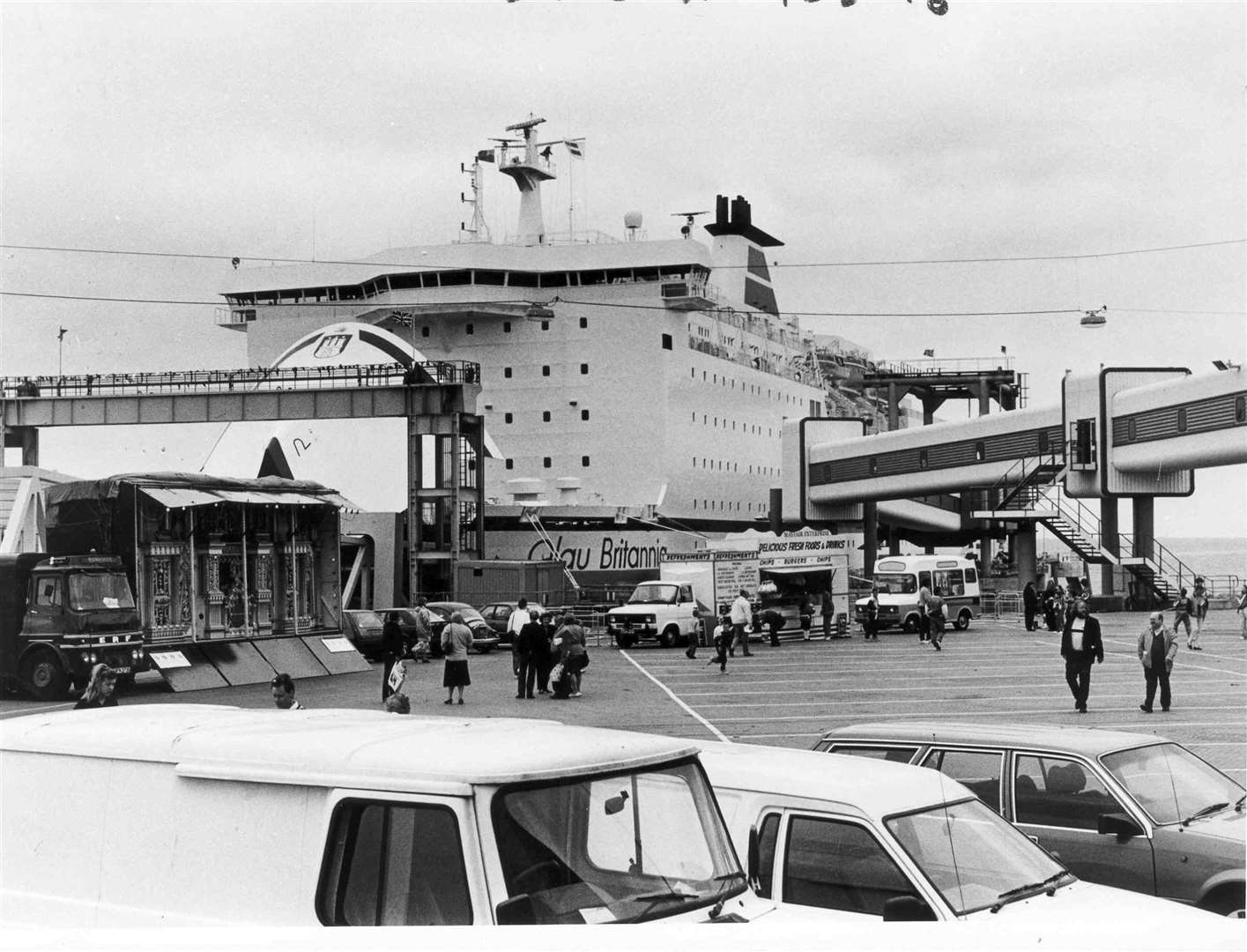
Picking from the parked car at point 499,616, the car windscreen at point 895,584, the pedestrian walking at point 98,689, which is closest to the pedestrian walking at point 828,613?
the car windscreen at point 895,584

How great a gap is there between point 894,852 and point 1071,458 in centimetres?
3753

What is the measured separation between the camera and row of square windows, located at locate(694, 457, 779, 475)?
5591cm

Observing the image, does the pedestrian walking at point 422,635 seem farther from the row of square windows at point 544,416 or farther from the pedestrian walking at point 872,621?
the row of square windows at point 544,416

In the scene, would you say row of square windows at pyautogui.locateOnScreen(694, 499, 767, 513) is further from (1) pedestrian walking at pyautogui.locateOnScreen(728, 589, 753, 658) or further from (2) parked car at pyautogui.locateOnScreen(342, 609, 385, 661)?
(2) parked car at pyautogui.locateOnScreen(342, 609, 385, 661)

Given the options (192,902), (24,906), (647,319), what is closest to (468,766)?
(192,902)

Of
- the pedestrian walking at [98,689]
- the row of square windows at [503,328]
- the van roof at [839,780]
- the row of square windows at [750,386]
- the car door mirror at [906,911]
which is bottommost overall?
the pedestrian walking at [98,689]

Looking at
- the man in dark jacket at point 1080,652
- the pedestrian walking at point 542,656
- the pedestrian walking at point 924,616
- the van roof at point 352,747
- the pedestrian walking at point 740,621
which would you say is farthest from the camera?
the pedestrian walking at point 924,616

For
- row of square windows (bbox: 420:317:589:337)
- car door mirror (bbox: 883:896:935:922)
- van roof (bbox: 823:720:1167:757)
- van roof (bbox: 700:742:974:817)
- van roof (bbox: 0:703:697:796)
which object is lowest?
car door mirror (bbox: 883:896:935:922)

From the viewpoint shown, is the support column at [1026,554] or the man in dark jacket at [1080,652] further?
the support column at [1026,554]

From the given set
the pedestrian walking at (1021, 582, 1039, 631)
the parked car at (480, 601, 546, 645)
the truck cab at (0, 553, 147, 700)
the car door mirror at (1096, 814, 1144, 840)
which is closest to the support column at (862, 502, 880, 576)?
the pedestrian walking at (1021, 582, 1039, 631)

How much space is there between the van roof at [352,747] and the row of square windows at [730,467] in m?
49.6

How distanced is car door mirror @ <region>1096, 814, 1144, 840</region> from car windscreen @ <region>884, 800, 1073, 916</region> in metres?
1.44

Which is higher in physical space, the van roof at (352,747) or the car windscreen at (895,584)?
the van roof at (352,747)

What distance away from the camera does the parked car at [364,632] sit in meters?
30.1
